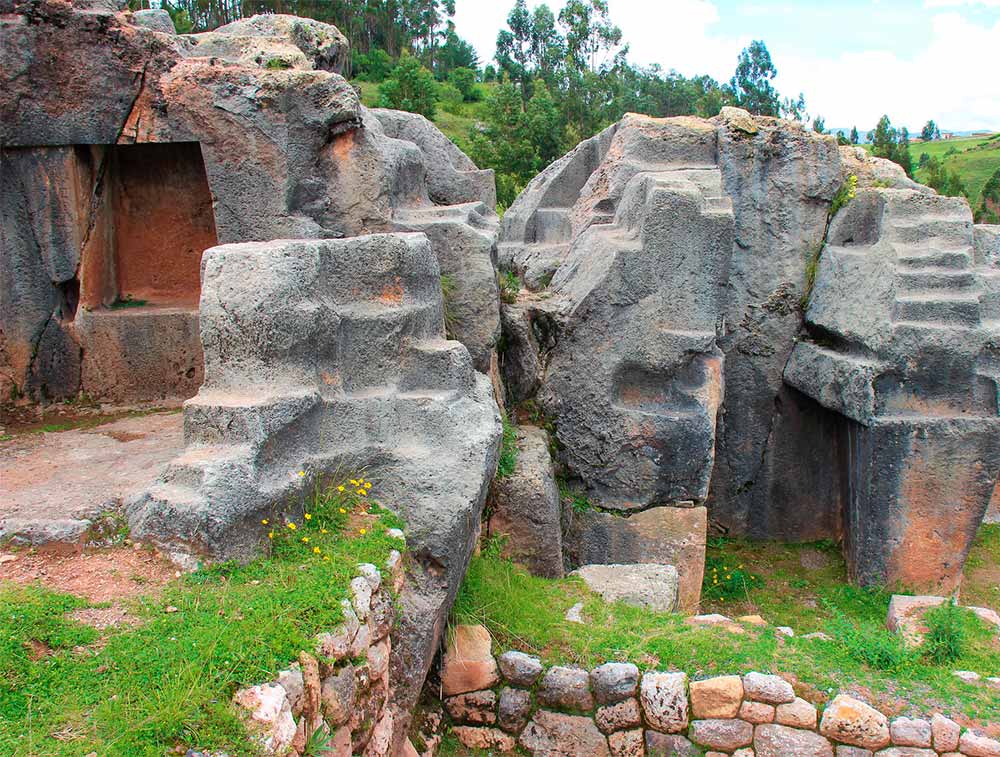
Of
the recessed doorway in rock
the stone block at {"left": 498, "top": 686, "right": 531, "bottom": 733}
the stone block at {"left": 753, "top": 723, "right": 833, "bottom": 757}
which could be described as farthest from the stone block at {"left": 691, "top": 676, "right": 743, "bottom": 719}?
the recessed doorway in rock

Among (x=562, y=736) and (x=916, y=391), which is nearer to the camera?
(x=562, y=736)

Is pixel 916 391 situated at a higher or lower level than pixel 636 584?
higher

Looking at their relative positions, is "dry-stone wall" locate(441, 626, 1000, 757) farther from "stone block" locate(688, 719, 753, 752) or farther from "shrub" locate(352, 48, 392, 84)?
"shrub" locate(352, 48, 392, 84)

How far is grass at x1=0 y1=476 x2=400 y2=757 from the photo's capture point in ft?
8.94

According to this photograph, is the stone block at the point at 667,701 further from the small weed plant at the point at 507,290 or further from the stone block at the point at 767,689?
the small weed plant at the point at 507,290

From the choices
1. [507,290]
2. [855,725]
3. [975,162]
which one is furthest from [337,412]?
[975,162]

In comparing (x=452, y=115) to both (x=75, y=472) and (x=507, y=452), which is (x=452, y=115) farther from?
(x=75, y=472)

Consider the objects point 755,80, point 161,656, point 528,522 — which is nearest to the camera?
point 161,656

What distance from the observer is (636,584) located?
584 centimetres

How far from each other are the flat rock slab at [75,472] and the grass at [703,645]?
6.11 ft

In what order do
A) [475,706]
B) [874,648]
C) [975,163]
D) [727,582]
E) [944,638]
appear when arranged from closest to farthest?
[475,706]
[874,648]
[944,638]
[727,582]
[975,163]

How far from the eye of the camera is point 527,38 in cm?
4250

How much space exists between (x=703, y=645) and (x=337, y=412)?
231 cm

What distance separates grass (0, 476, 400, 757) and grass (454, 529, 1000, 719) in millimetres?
1506
